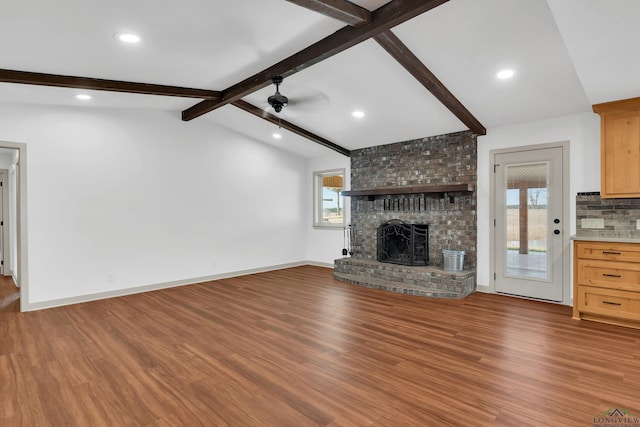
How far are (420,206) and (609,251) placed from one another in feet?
8.64

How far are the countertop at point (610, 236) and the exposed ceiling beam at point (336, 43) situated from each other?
3037 millimetres

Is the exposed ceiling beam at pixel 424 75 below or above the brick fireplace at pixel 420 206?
above

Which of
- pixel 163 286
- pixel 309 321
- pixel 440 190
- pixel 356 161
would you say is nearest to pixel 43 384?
pixel 309 321

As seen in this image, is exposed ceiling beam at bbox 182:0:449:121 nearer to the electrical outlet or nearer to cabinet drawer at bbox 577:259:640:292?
cabinet drawer at bbox 577:259:640:292

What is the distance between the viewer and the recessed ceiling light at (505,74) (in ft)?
11.9

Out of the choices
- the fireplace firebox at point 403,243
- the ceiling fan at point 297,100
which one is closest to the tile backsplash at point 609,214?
the fireplace firebox at point 403,243

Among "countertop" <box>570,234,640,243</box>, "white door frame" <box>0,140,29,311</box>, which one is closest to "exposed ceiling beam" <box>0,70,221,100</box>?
"white door frame" <box>0,140,29,311</box>

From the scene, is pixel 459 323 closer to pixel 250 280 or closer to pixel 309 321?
pixel 309 321

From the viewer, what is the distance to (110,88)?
402cm

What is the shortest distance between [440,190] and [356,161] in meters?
2.10

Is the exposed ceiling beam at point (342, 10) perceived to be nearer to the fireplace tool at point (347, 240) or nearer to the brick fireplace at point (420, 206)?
the brick fireplace at point (420, 206)

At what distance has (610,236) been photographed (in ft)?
13.3

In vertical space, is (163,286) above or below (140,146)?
below

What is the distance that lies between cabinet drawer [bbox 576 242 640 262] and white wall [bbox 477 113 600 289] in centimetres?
66
